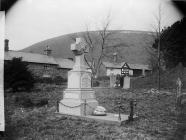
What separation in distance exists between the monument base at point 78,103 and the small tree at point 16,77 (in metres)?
6.53

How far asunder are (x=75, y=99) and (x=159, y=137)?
312 centimetres

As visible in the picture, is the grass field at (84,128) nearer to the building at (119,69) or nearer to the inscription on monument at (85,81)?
the inscription on monument at (85,81)

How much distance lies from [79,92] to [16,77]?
24.1ft

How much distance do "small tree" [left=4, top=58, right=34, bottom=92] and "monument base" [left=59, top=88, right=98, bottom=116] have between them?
6528 millimetres

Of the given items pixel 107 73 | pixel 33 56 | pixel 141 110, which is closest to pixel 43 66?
pixel 33 56

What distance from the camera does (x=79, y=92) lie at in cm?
754

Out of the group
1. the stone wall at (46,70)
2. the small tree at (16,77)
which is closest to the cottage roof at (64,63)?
the stone wall at (46,70)

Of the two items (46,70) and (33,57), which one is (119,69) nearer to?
(46,70)

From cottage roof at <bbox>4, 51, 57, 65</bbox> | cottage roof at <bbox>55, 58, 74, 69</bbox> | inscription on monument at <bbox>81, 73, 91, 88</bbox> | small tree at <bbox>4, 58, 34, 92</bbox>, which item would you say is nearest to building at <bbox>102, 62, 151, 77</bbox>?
cottage roof at <bbox>55, 58, 74, 69</bbox>

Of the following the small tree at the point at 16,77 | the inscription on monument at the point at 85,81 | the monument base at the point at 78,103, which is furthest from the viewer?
the small tree at the point at 16,77

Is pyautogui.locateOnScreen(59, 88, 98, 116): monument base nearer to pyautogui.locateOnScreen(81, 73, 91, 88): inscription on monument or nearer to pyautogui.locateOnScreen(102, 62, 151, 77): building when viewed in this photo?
pyautogui.locateOnScreen(81, 73, 91, 88): inscription on monument

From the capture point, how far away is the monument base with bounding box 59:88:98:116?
7.29 metres

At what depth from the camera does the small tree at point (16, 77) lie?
523 inches

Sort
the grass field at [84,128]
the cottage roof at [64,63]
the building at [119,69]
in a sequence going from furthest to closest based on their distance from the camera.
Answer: the building at [119,69]
the cottage roof at [64,63]
the grass field at [84,128]
